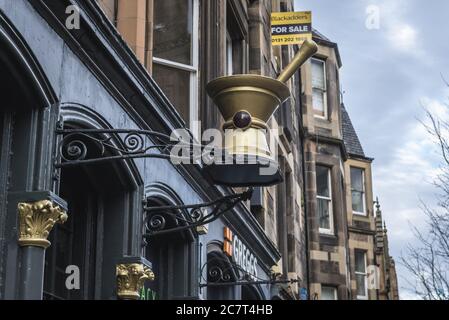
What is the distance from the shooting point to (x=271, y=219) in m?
18.0

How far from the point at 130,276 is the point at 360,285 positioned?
23566mm

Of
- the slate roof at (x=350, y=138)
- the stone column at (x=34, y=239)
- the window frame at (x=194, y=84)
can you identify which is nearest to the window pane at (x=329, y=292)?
the slate roof at (x=350, y=138)

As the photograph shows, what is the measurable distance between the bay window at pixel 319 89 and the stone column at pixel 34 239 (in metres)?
21.6

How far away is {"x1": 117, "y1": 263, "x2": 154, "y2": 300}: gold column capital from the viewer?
8094 mm

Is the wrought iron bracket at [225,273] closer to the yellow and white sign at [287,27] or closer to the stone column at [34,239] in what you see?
the yellow and white sign at [287,27]

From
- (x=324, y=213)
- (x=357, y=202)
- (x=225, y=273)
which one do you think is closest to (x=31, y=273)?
(x=225, y=273)

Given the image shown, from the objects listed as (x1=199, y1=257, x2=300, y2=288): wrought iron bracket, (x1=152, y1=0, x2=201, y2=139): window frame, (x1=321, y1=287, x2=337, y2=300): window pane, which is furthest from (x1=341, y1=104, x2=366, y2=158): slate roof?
(x1=152, y1=0, x2=201, y2=139): window frame

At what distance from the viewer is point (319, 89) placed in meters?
27.8

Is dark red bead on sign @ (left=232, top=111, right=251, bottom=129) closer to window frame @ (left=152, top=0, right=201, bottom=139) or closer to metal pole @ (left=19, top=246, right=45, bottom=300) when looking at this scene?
metal pole @ (left=19, top=246, right=45, bottom=300)

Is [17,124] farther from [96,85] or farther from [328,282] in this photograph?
[328,282]

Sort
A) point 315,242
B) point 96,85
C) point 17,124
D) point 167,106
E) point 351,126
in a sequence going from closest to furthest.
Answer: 1. point 17,124
2. point 96,85
3. point 167,106
4. point 315,242
5. point 351,126

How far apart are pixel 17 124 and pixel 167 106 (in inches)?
117
